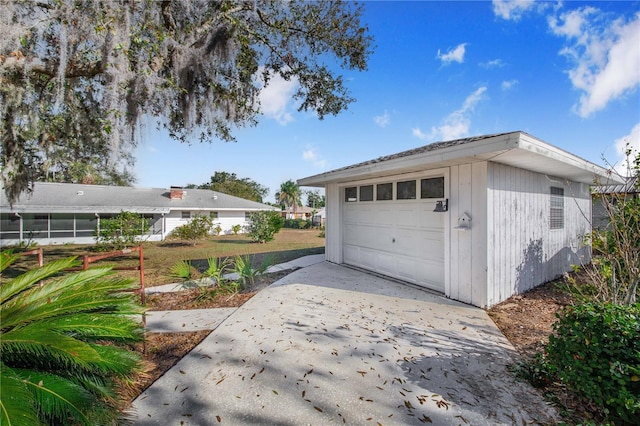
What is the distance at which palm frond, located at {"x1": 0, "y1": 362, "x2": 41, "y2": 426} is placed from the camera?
3.99 ft

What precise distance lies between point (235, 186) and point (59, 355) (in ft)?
127

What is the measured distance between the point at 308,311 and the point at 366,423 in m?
2.43

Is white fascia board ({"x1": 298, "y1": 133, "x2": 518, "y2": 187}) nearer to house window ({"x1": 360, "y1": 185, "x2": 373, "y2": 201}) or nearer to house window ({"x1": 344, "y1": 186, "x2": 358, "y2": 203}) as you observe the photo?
house window ({"x1": 360, "y1": 185, "x2": 373, "y2": 201})

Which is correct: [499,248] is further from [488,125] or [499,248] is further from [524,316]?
[488,125]

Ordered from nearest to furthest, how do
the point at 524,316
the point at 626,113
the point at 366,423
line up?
1. the point at 366,423
2. the point at 524,316
3. the point at 626,113

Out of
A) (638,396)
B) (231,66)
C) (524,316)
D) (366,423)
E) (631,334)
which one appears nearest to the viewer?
(638,396)

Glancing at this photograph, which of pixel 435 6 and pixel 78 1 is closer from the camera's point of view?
pixel 78 1

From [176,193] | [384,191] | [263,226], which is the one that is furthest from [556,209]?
[176,193]

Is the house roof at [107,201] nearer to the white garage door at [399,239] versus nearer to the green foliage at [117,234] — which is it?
the green foliage at [117,234]

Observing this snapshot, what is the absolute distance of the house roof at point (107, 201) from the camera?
15938mm

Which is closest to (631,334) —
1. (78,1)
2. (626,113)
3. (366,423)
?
(366,423)

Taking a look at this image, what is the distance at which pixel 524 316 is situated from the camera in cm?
435

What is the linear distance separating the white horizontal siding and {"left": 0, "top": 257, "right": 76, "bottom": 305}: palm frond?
18.9 ft

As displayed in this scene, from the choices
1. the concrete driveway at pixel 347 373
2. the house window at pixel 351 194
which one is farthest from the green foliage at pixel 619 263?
the house window at pixel 351 194
